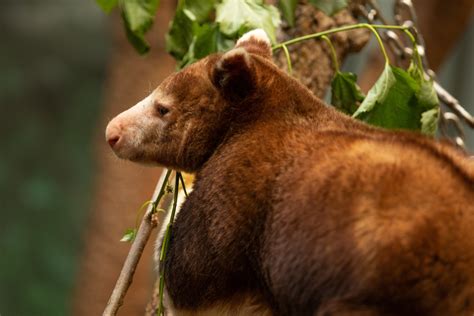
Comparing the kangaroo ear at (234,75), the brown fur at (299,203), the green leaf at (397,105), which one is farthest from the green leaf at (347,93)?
the kangaroo ear at (234,75)

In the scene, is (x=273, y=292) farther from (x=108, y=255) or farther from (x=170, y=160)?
(x=108, y=255)

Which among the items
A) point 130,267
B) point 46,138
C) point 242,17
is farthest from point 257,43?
point 46,138

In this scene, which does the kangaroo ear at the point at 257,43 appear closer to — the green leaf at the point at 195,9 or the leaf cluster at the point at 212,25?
the leaf cluster at the point at 212,25

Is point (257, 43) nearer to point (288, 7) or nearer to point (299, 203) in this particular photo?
point (288, 7)

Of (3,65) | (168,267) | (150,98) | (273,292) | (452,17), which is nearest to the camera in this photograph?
(273,292)

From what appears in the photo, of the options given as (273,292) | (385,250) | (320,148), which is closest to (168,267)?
(273,292)

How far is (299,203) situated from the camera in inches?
76.1

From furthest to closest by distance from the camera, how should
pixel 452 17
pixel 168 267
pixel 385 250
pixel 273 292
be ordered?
1. pixel 452 17
2. pixel 168 267
3. pixel 273 292
4. pixel 385 250

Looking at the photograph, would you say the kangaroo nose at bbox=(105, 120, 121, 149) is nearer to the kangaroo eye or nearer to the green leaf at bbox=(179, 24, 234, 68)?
the kangaroo eye

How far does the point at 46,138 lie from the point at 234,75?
225 inches

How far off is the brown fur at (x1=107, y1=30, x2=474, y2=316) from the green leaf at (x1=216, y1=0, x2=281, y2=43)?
0.37 m

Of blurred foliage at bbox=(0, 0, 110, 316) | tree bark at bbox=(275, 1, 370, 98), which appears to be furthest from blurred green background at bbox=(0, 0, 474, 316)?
tree bark at bbox=(275, 1, 370, 98)

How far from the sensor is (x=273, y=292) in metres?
2.00

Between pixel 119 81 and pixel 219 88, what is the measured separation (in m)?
3.21
